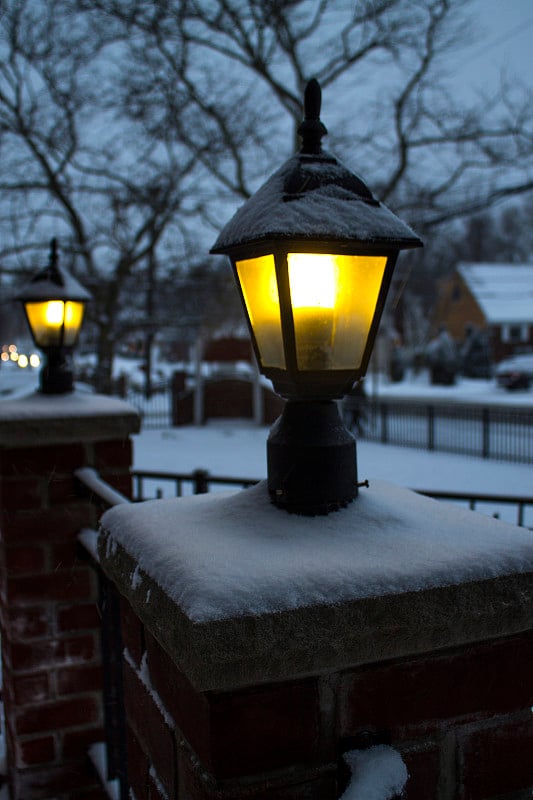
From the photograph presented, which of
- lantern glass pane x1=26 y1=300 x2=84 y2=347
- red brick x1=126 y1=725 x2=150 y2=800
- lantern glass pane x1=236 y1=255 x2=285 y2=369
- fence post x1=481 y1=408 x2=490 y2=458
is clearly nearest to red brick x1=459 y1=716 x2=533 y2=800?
red brick x1=126 y1=725 x2=150 y2=800

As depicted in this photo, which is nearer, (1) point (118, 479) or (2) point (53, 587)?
(2) point (53, 587)

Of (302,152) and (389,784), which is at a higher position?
(302,152)

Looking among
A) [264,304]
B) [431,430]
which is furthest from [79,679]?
[431,430]

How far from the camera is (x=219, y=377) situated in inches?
856

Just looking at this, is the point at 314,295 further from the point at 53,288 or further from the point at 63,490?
the point at 53,288

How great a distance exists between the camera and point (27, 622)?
9.32ft

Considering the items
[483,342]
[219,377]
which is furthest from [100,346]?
[483,342]

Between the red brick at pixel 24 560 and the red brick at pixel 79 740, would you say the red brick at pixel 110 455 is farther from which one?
the red brick at pixel 79 740

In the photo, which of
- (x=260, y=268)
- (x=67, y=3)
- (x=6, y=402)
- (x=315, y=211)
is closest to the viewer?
(x=315, y=211)

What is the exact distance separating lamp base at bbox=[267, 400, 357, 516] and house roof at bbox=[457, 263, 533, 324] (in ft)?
145

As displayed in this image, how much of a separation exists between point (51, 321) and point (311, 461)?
3.64 meters

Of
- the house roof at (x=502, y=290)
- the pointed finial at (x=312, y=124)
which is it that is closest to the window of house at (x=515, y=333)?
the house roof at (x=502, y=290)

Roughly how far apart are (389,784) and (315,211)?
1086 millimetres

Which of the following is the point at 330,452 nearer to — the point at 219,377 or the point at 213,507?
the point at 213,507
